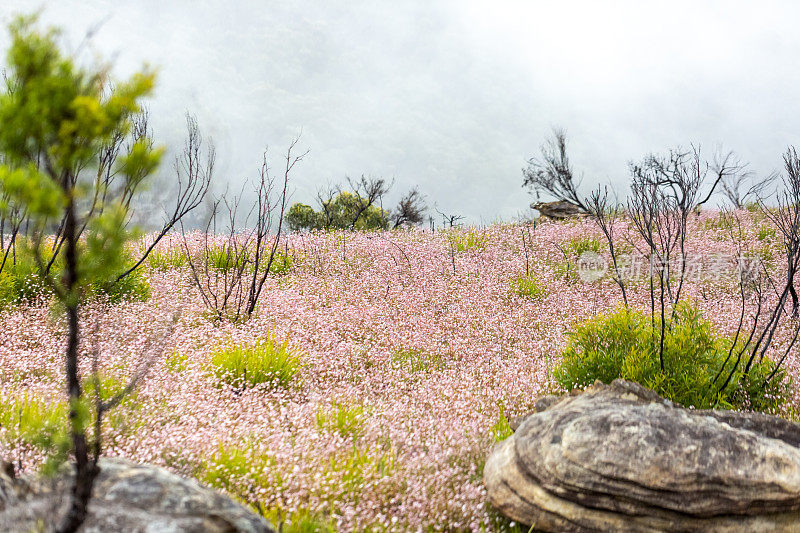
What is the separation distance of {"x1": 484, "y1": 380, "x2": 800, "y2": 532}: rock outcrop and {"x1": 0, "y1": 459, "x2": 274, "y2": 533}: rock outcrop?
1779 mm

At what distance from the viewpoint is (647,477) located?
306 centimetres

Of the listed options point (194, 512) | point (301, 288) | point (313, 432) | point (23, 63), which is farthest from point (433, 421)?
point (301, 288)

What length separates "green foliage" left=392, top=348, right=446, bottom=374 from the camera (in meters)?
6.55

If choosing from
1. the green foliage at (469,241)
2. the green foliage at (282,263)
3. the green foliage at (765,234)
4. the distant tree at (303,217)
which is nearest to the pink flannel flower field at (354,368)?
the green foliage at (282,263)

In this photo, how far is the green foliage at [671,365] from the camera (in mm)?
5164

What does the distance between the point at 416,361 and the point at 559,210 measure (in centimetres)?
1592

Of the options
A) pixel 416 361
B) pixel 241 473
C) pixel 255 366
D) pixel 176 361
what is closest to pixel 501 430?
pixel 416 361

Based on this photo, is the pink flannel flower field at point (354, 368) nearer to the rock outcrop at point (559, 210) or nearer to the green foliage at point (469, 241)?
the green foliage at point (469, 241)

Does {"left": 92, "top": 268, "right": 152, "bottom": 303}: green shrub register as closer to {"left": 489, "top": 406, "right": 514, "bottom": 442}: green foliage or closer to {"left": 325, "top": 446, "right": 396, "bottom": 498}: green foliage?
{"left": 325, "top": 446, "right": 396, "bottom": 498}: green foliage

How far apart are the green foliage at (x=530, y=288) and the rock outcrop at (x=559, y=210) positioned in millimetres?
11228

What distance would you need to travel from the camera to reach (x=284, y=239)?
13695 millimetres

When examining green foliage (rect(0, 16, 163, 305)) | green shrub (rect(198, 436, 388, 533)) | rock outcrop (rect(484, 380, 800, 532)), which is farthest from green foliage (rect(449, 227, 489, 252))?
green foliage (rect(0, 16, 163, 305))

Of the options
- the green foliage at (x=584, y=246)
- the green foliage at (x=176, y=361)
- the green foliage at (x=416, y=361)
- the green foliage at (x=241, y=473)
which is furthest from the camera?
the green foliage at (x=584, y=246)

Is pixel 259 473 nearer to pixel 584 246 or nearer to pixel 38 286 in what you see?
pixel 38 286
